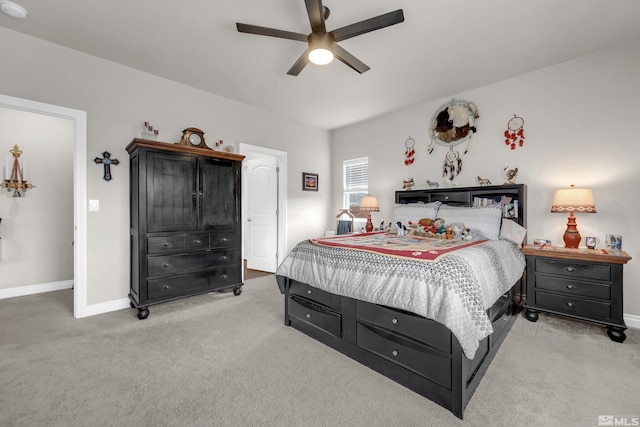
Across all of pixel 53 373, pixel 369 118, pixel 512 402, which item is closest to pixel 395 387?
pixel 512 402

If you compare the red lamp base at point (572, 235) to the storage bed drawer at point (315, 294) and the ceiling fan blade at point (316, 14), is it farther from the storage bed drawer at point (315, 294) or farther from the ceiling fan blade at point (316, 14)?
the ceiling fan blade at point (316, 14)

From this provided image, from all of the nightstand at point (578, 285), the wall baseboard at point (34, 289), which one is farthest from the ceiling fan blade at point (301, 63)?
the wall baseboard at point (34, 289)

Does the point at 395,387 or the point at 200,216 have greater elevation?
the point at 200,216

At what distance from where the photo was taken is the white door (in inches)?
192

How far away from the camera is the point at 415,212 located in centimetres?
356

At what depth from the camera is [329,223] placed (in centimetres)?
570

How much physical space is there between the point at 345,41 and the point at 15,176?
453cm

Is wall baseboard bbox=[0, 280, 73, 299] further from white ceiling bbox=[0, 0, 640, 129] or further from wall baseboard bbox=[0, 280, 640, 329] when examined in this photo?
white ceiling bbox=[0, 0, 640, 129]

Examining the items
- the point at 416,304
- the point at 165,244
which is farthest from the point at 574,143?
the point at 165,244

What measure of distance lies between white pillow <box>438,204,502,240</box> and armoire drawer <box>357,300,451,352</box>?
1.71 metres

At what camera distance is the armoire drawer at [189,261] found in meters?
2.93

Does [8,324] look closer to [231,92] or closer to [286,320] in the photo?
[286,320]

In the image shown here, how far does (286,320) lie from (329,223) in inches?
126

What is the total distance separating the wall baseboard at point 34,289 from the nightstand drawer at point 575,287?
236 inches
